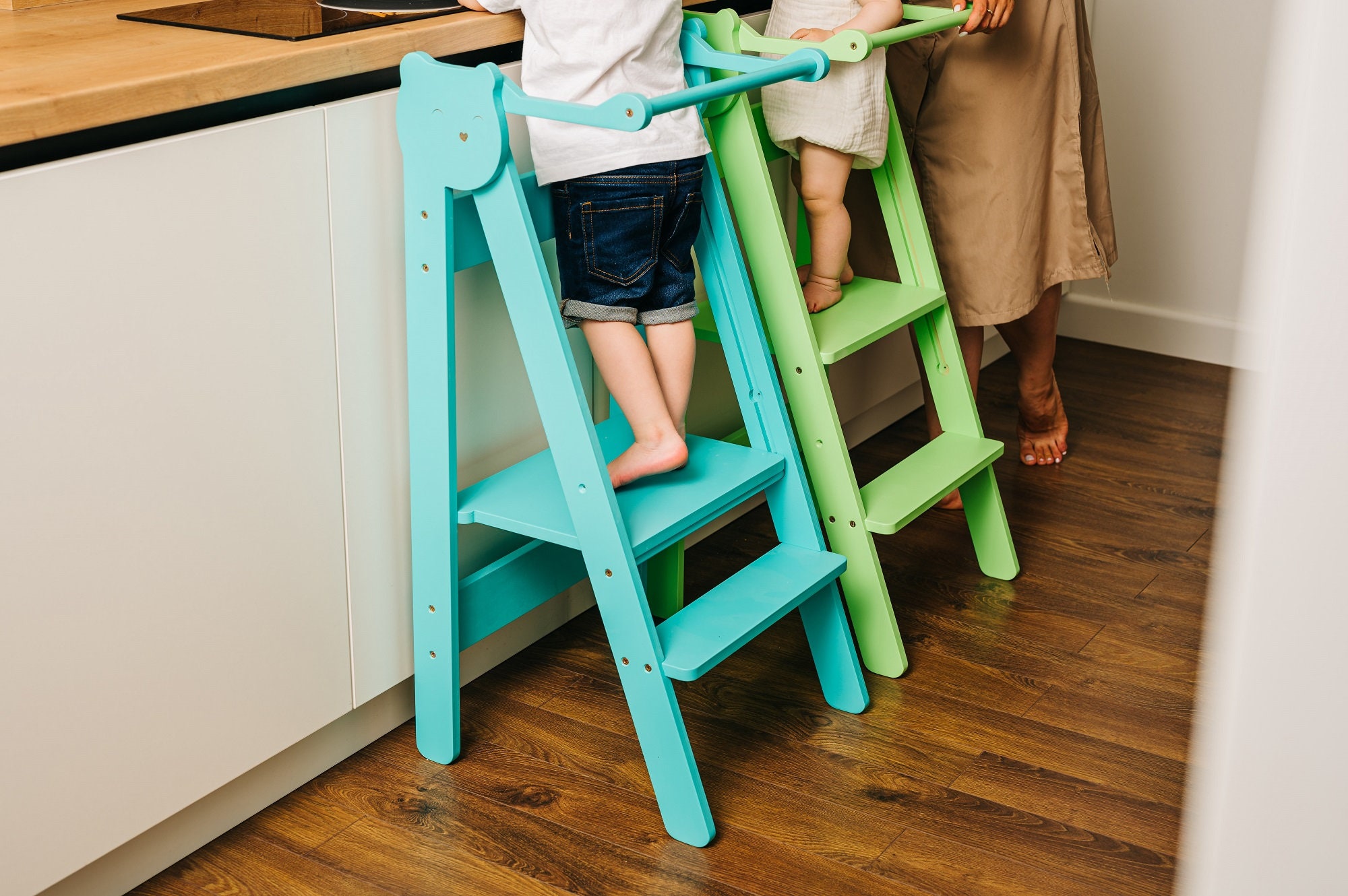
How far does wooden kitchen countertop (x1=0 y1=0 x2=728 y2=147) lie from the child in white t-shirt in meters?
0.12

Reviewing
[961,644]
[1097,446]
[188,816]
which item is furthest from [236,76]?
[1097,446]

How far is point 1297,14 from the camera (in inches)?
9.6

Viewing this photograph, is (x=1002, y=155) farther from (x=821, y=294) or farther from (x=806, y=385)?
(x=806, y=385)

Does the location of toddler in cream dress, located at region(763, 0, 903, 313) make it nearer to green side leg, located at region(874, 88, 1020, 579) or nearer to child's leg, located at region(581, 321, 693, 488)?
green side leg, located at region(874, 88, 1020, 579)

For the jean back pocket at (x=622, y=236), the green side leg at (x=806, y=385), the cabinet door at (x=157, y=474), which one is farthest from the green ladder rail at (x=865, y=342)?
the cabinet door at (x=157, y=474)

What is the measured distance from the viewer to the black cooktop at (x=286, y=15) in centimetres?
137

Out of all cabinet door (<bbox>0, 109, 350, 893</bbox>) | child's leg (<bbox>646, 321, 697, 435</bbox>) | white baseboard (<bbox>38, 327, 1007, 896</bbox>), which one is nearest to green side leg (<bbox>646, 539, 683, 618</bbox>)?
white baseboard (<bbox>38, 327, 1007, 896</bbox>)

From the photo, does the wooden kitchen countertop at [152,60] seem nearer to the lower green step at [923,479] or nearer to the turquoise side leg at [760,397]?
the turquoise side leg at [760,397]

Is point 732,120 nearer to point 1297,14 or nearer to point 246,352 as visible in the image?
point 246,352

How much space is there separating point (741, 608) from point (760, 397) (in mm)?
289

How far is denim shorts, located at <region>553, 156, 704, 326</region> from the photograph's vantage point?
4.73 feet

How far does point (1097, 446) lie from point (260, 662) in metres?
1.80

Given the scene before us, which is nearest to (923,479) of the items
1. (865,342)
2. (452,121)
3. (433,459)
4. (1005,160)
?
(865,342)

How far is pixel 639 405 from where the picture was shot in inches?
60.7
